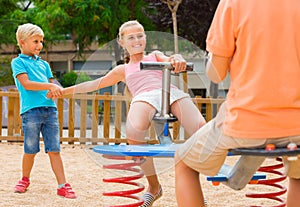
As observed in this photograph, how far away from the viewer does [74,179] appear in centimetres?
672

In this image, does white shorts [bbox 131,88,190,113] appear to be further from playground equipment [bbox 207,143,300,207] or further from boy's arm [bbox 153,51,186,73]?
playground equipment [bbox 207,143,300,207]

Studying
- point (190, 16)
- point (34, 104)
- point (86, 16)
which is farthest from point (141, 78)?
point (86, 16)

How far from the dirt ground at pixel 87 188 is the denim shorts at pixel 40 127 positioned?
383 millimetres

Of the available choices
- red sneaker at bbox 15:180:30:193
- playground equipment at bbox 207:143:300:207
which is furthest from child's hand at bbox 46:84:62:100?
playground equipment at bbox 207:143:300:207

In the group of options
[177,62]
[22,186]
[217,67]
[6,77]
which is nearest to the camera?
[217,67]

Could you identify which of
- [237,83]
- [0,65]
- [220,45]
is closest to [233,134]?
[237,83]

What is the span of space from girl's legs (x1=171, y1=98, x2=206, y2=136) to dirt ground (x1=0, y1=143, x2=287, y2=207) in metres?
0.32

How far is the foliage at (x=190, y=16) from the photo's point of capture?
2170 centimetres

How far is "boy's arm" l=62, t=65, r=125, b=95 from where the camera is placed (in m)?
4.41

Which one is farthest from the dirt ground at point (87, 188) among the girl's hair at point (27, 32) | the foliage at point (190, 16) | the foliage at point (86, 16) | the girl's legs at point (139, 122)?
the foliage at point (86, 16)

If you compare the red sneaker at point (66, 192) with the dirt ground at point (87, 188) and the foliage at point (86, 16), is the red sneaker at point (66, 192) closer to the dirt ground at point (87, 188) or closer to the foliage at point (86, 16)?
the dirt ground at point (87, 188)

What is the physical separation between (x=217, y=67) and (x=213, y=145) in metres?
0.36

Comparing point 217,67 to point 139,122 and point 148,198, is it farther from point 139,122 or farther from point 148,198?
point 148,198

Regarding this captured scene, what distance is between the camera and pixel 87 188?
20.0ft
